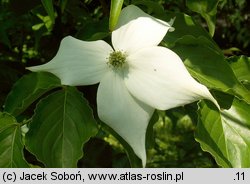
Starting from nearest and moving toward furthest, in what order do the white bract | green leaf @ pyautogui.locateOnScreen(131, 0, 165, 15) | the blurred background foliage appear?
the white bract
green leaf @ pyautogui.locateOnScreen(131, 0, 165, 15)
the blurred background foliage

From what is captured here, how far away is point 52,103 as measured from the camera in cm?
93

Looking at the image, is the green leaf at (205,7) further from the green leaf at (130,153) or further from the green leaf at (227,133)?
the green leaf at (130,153)

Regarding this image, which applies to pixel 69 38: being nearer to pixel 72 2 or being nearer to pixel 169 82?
pixel 169 82

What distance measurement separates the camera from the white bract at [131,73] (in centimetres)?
83

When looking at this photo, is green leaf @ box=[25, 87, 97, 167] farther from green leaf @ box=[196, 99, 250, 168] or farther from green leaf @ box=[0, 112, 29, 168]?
green leaf @ box=[196, 99, 250, 168]

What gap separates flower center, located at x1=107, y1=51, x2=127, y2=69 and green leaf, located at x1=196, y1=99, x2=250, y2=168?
169 mm

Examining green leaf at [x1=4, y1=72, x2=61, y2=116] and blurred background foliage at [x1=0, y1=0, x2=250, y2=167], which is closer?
green leaf at [x1=4, y1=72, x2=61, y2=116]

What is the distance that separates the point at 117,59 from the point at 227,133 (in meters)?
0.25

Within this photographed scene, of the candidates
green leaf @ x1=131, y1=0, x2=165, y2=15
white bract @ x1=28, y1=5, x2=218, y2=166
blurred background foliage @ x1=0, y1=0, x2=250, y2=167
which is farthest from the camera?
blurred background foliage @ x1=0, y1=0, x2=250, y2=167

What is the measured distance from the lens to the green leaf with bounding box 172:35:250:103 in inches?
34.3

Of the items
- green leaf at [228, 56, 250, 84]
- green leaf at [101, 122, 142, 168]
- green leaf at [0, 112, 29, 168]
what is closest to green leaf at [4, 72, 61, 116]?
green leaf at [0, 112, 29, 168]

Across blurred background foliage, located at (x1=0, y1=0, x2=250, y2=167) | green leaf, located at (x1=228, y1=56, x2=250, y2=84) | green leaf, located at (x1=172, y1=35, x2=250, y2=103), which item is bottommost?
blurred background foliage, located at (x1=0, y1=0, x2=250, y2=167)

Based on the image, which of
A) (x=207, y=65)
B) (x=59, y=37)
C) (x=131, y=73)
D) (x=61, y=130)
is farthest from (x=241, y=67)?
(x=59, y=37)

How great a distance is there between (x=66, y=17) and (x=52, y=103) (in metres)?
0.79
